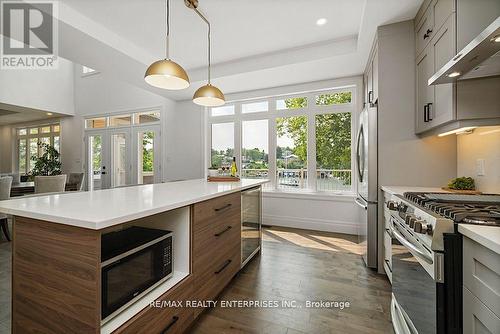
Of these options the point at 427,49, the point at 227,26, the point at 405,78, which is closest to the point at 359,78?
the point at 405,78

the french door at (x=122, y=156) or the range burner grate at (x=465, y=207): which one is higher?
the french door at (x=122, y=156)

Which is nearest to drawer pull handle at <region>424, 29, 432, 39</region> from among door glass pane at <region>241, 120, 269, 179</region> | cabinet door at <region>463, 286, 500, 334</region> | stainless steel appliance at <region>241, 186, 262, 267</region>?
cabinet door at <region>463, 286, 500, 334</region>

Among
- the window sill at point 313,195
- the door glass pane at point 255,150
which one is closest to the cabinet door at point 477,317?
the window sill at point 313,195

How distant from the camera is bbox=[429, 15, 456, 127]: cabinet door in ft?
5.18

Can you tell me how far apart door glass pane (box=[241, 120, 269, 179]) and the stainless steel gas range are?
3.07 metres

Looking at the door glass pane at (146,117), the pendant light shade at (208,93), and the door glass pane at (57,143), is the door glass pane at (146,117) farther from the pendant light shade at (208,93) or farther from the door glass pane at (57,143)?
the door glass pane at (57,143)

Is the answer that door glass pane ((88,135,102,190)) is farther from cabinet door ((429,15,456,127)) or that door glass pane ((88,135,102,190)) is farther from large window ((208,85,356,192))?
cabinet door ((429,15,456,127))

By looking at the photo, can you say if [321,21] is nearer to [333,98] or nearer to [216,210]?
[333,98]

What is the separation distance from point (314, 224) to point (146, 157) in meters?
4.30

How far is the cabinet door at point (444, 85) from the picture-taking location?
62.2 inches

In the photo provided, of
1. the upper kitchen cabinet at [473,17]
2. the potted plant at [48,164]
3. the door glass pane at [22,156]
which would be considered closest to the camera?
the upper kitchen cabinet at [473,17]

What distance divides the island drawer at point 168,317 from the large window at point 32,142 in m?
8.24

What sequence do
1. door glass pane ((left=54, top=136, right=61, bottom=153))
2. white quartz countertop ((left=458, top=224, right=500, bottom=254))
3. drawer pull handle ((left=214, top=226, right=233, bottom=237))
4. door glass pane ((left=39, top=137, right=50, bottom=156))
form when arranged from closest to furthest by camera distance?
white quartz countertop ((left=458, top=224, right=500, bottom=254)) < drawer pull handle ((left=214, top=226, right=233, bottom=237)) < door glass pane ((left=54, top=136, right=61, bottom=153)) < door glass pane ((left=39, top=137, right=50, bottom=156))

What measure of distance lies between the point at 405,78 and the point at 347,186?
199 centimetres
